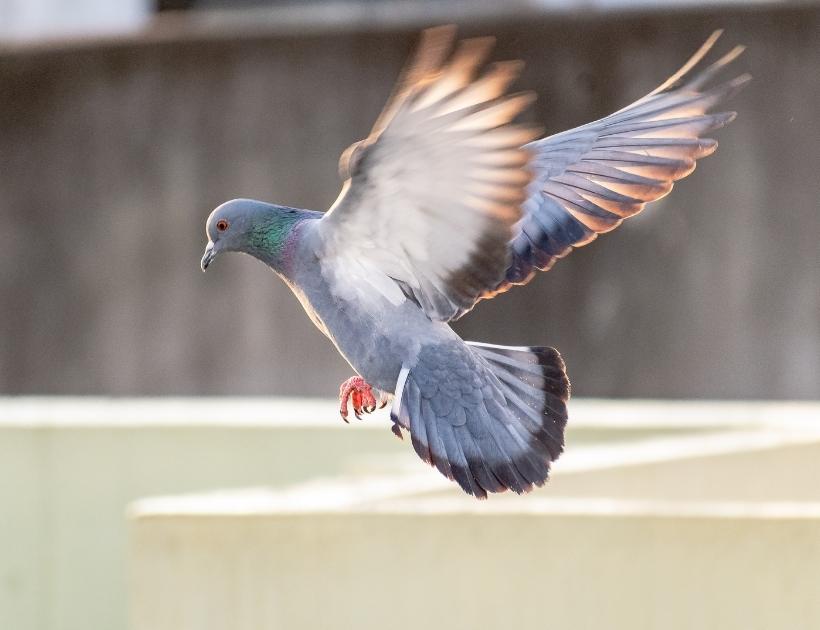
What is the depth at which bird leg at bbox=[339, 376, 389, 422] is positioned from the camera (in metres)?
1.96

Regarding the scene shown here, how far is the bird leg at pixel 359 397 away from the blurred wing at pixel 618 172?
0.83 ft

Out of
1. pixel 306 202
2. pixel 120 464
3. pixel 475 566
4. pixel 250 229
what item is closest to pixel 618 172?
pixel 250 229

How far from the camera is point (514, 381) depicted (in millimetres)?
1940

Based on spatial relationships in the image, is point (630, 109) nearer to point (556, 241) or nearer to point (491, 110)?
point (556, 241)

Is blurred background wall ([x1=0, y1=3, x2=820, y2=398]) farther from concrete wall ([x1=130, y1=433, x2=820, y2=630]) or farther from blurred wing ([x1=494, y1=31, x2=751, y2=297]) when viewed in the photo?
blurred wing ([x1=494, y1=31, x2=751, y2=297])

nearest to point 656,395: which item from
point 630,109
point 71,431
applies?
point 71,431

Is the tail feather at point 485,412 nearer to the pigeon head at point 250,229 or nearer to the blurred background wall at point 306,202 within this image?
the pigeon head at point 250,229

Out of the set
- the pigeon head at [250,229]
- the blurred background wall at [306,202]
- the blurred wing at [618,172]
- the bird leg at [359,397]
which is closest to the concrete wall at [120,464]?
the blurred background wall at [306,202]

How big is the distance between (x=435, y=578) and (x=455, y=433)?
2.01 metres

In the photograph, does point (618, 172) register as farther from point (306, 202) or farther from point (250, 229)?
point (306, 202)

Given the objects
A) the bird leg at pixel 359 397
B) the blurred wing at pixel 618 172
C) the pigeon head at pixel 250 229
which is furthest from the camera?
the blurred wing at pixel 618 172

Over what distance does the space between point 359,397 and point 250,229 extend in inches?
11.1

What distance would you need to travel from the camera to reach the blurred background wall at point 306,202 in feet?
24.3

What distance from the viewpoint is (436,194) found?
1787mm
